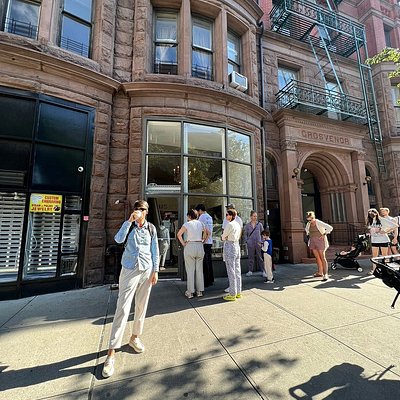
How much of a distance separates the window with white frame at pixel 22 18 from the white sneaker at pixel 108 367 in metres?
7.92

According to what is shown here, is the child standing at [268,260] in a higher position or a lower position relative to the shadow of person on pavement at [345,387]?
higher

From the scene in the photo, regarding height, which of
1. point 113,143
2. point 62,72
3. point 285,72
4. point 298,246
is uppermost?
point 285,72

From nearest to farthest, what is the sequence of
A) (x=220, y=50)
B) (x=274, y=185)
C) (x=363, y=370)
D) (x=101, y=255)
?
(x=363, y=370) < (x=101, y=255) < (x=220, y=50) < (x=274, y=185)

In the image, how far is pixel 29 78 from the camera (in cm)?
564

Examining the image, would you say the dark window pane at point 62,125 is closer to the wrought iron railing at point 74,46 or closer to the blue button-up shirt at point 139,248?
the wrought iron railing at point 74,46

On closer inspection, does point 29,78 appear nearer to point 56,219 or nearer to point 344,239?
point 56,219

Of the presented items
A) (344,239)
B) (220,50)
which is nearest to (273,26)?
(220,50)

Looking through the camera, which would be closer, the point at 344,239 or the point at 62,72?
the point at 62,72

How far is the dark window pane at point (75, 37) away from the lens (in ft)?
21.3

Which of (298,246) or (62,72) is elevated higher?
(62,72)

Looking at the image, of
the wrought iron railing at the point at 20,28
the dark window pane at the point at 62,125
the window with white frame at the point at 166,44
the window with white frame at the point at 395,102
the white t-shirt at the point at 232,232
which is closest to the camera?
the white t-shirt at the point at 232,232

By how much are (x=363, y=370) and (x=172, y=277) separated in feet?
16.1

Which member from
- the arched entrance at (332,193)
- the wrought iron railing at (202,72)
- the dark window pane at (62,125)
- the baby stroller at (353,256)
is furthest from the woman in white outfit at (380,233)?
the dark window pane at (62,125)

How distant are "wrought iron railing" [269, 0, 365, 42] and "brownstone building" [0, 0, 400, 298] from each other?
137 mm
